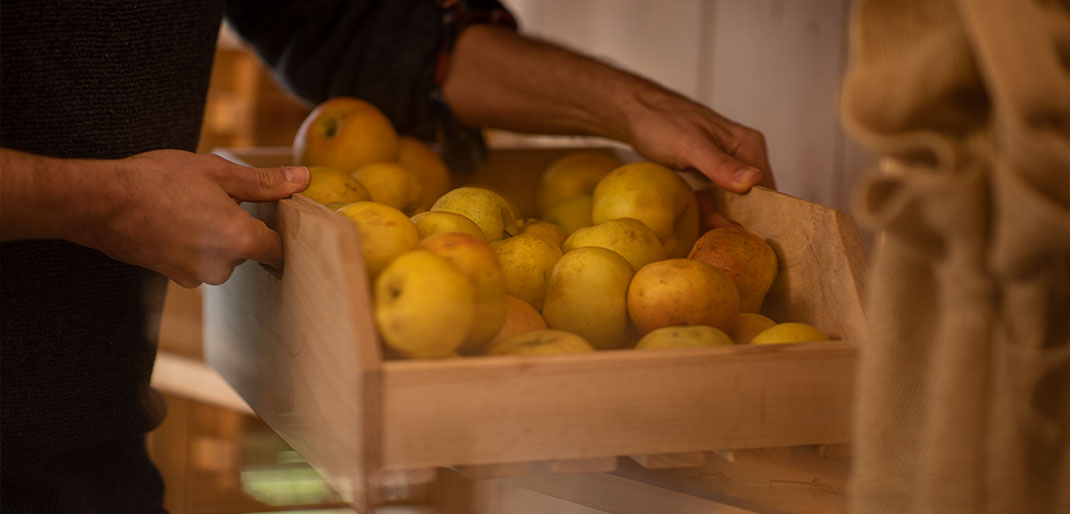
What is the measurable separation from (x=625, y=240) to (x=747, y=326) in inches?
5.5

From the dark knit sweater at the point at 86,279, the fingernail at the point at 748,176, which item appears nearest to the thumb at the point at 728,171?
the fingernail at the point at 748,176

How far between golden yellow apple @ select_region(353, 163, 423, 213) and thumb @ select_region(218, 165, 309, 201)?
0.49 feet

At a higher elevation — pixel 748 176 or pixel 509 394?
pixel 748 176

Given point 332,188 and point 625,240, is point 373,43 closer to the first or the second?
point 332,188

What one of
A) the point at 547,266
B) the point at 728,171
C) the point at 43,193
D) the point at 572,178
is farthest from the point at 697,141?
the point at 43,193

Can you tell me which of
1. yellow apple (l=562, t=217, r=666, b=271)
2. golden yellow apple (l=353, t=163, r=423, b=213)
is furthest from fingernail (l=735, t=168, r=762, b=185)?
golden yellow apple (l=353, t=163, r=423, b=213)

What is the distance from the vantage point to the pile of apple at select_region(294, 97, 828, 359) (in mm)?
703

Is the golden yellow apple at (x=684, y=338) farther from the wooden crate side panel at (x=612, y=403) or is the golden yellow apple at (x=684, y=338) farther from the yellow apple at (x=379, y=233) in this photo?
the yellow apple at (x=379, y=233)

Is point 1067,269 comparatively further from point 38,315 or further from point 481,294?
point 38,315

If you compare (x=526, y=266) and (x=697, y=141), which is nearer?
(x=526, y=266)

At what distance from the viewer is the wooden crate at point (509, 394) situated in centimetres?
65

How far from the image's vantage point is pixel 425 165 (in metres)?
1.18

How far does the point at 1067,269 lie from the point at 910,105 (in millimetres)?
128

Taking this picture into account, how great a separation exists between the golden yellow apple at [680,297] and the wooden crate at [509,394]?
3.6 inches
